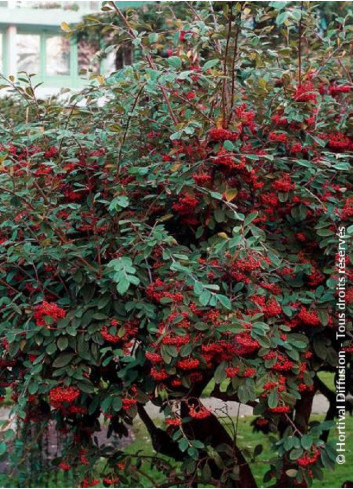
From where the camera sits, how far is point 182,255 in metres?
2.46

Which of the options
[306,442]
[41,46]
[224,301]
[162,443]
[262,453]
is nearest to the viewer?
[224,301]

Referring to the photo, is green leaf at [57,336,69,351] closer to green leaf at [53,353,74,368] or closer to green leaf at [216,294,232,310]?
green leaf at [53,353,74,368]

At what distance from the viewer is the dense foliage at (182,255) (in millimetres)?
2467

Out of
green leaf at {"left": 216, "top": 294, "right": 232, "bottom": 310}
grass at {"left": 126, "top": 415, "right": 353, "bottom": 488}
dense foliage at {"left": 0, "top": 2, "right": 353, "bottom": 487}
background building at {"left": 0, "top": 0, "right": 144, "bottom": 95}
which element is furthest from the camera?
background building at {"left": 0, "top": 0, "right": 144, "bottom": 95}

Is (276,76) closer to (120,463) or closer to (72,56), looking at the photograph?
(120,463)

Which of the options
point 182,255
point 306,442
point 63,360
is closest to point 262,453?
point 306,442

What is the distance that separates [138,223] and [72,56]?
22.1 meters

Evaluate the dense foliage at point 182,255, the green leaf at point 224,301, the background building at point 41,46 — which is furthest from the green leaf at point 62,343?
the background building at point 41,46

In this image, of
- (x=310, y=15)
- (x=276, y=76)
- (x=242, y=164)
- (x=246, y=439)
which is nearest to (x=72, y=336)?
(x=242, y=164)

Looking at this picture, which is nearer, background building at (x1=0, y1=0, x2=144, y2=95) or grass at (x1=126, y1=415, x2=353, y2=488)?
grass at (x1=126, y1=415, x2=353, y2=488)

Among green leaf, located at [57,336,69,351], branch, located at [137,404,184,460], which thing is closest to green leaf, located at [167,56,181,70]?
green leaf, located at [57,336,69,351]

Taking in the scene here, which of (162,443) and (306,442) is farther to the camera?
(162,443)

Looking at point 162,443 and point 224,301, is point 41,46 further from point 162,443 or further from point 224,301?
point 224,301

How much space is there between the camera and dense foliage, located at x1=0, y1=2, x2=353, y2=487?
2467 millimetres
